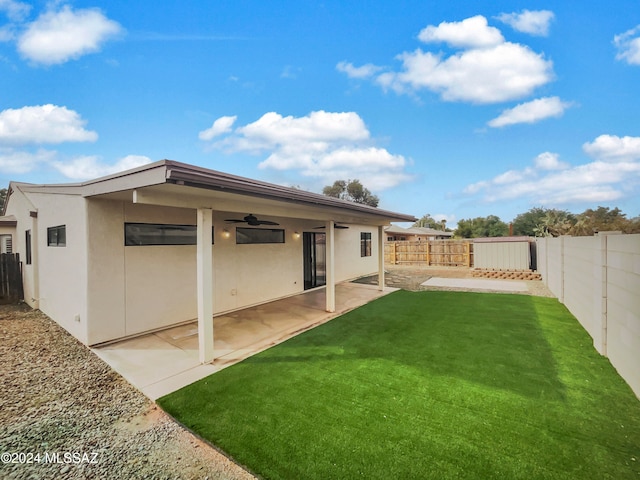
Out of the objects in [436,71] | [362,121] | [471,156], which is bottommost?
[471,156]

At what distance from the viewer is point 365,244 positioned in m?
14.6

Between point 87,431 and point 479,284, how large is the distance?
12387 mm

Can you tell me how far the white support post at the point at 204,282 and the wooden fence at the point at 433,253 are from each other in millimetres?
16886

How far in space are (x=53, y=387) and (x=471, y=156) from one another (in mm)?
20997

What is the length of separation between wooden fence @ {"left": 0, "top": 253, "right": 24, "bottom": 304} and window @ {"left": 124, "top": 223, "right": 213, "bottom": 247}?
679 centimetres

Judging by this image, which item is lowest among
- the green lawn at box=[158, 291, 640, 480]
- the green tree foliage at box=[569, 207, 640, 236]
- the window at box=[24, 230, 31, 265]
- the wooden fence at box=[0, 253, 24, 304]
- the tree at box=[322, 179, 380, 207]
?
the green lawn at box=[158, 291, 640, 480]

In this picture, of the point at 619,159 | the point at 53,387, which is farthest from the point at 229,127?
the point at 619,159

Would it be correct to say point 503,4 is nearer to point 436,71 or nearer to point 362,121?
point 436,71

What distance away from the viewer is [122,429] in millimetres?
2873

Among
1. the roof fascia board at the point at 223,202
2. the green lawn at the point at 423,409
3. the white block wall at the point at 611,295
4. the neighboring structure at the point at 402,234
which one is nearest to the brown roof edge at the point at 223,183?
the roof fascia board at the point at 223,202

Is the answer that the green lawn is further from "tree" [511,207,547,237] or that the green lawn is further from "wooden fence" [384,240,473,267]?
"tree" [511,207,547,237]

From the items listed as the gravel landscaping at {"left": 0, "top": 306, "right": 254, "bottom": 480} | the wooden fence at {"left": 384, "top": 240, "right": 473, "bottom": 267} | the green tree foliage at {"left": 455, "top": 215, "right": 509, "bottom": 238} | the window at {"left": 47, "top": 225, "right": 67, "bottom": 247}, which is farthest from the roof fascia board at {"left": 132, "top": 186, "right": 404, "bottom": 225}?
the green tree foliage at {"left": 455, "top": 215, "right": 509, "bottom": 238}

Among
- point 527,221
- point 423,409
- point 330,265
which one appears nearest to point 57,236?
point 330,265

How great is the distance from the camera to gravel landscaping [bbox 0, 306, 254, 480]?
2.35 m
